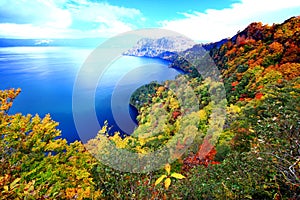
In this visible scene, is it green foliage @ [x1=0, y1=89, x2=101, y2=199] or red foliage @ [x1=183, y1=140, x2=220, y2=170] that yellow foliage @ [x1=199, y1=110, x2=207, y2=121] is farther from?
green foliage @ [x1=0, y1=89, x2=101, y2=199]

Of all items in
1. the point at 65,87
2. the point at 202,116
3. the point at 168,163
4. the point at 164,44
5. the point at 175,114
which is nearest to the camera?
the point at 168,163

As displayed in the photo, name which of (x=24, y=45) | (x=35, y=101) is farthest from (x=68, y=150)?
(x=24, y=45)

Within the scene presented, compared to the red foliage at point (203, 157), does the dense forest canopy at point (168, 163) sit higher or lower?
higher

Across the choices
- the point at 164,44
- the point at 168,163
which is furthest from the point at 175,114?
the point at 168,163

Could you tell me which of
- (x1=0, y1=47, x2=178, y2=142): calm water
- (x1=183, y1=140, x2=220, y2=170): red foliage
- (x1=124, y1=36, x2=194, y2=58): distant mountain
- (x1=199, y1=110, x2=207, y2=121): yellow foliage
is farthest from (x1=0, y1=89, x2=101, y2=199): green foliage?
(x1=0, y1=47, x2=178, y2=142): calm water

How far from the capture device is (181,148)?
9.94 metres

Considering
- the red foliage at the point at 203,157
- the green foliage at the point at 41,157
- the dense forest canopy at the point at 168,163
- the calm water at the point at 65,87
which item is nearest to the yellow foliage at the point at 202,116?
the dense forest canopy at the point at 168,163

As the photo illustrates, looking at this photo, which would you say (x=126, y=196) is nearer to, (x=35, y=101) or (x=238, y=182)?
(x=238, y=182)

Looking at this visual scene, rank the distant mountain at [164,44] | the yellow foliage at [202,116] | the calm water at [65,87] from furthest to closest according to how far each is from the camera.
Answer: the calm water at [65,87], the yellow foliage at [202,116], the distant mountain at [164,44]

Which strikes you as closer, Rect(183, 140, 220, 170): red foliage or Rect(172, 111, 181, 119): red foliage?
Rect(183, 140, 220, 170): red foliage

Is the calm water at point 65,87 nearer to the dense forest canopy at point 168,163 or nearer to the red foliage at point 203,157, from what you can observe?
the red foliage at point 203,157

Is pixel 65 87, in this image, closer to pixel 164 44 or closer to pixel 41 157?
pixel 164 44

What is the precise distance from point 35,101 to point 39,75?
1478 cm

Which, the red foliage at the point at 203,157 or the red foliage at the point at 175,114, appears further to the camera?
the red foliage at the point at 175,114
